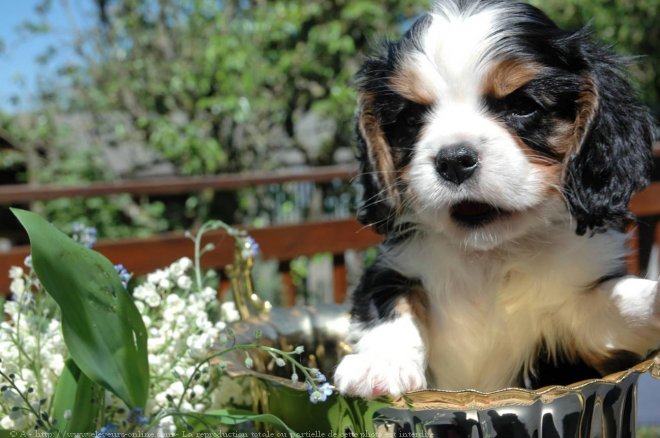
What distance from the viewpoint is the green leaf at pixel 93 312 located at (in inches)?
35.7

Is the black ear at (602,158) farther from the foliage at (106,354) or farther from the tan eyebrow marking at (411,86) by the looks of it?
the foliage at (106,354)

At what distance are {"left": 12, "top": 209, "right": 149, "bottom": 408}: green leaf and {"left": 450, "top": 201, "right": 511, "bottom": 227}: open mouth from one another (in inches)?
23.5

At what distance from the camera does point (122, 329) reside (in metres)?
1.00

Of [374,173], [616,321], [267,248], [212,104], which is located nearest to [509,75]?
[374,173]

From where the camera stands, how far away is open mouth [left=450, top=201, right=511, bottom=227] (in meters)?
1.22

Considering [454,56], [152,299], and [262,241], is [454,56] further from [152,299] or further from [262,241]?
[262,241]

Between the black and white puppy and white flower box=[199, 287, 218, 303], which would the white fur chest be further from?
white flower box=[199, 287, 218, 303]

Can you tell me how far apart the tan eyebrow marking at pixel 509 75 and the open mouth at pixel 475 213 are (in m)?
0.21

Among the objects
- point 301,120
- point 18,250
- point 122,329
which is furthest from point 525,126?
point 301,120

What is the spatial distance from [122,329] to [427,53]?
29.5 inches

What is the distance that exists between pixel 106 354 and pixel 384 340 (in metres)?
0.47

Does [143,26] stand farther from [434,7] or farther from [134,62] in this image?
[434,7]

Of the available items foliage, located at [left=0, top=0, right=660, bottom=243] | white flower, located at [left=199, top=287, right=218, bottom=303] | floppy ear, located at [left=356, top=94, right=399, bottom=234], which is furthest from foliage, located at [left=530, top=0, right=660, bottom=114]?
white flower, located at [left=199, top=287, right=218, bottom=303]

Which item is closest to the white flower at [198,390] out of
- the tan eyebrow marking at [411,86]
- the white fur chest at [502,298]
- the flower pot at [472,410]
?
the flower pot at [472,410]
